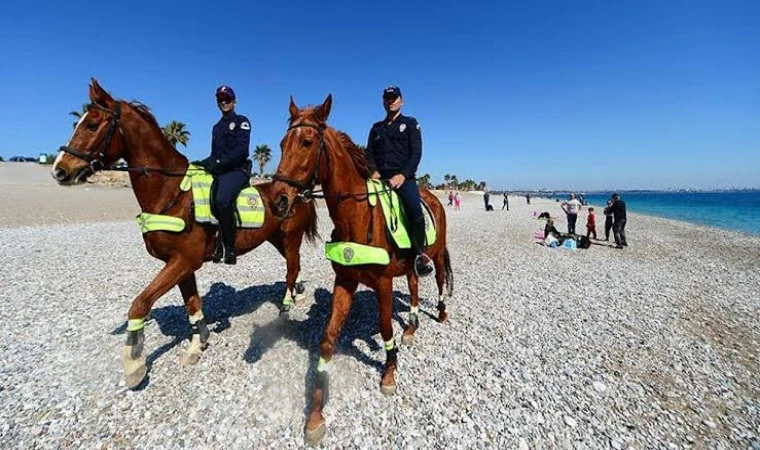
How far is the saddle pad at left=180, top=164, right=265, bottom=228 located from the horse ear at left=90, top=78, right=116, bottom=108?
1.18 metres

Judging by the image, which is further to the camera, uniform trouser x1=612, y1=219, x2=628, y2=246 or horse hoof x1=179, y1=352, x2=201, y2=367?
uniform trouser x1=612, y1=219, x2=628, y2=246

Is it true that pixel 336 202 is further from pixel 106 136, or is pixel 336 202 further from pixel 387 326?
pixel 106 136

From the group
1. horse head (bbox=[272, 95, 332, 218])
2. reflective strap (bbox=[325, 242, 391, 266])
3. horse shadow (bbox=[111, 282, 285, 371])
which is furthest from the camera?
horse shadow (bbox=[111, 282, 285, 371])

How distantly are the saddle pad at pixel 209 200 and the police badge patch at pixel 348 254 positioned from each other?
2.29m

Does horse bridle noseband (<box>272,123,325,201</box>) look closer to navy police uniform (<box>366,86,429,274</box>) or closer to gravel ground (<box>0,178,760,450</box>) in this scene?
navy police uniform (<box>366,86,429,274</box>)

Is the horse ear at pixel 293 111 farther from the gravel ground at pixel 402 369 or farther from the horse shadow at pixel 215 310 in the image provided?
the horse shadow at pixel 215 310

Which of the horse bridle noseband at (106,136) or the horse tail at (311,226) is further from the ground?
the horse bridle noseband at (106,136)

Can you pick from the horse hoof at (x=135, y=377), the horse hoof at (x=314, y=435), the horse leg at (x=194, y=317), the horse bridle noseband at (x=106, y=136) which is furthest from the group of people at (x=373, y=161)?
the horse hoof at (x=314, y=435)

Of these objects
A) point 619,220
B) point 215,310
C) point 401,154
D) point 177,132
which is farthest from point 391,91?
point 177,132

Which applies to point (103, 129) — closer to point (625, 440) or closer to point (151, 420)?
point (151, 420)

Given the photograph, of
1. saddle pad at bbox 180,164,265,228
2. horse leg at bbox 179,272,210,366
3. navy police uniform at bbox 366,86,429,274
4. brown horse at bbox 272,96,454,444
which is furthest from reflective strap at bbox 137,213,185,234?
navy police uniform at bbox 366,86,429,274

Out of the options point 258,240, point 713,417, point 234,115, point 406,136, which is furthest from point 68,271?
point 713,417

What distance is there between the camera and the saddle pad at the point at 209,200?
14.9ft

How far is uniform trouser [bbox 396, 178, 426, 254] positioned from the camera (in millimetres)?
4227
